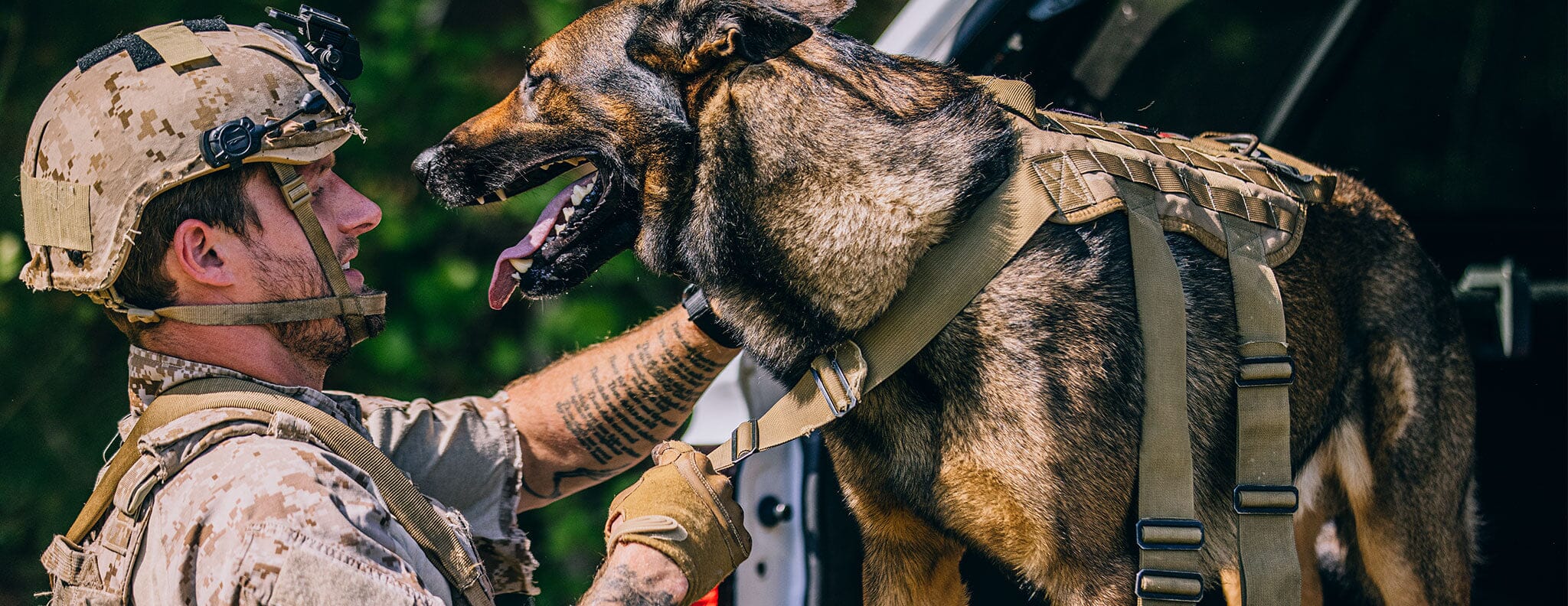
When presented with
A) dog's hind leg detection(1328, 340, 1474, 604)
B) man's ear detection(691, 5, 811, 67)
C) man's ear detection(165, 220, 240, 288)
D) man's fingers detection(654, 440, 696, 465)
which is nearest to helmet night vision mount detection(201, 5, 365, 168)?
man's ear detection(165, 220, 240, 288)

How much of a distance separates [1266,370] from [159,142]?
1.97m

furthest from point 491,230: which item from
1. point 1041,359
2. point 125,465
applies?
point 1041,359

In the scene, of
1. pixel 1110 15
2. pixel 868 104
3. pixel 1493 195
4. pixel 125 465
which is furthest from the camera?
pixel 1493 195

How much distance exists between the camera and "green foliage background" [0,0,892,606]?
176 inches

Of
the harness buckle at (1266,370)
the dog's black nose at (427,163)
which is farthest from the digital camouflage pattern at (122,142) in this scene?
the harness buckle at (1266,370)

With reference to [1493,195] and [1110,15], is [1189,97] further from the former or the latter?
[1493,195]

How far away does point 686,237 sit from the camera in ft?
7.33

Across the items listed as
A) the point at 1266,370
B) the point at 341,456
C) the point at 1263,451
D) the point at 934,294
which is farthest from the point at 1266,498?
the point at 341,456

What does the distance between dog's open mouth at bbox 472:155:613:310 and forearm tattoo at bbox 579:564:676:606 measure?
671mm

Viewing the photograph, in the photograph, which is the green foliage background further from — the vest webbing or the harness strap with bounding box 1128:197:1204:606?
the harness strap with bounding box 1128:197:1204:606

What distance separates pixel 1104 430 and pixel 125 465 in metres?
1.62

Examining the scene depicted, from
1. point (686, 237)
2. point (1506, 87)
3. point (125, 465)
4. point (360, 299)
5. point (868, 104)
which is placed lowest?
point (125, 465)

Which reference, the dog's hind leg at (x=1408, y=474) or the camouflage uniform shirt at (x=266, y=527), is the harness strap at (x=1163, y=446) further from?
the camouflage uniform shirt at (x=266, y=527)

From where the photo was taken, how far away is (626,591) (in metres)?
1.96
